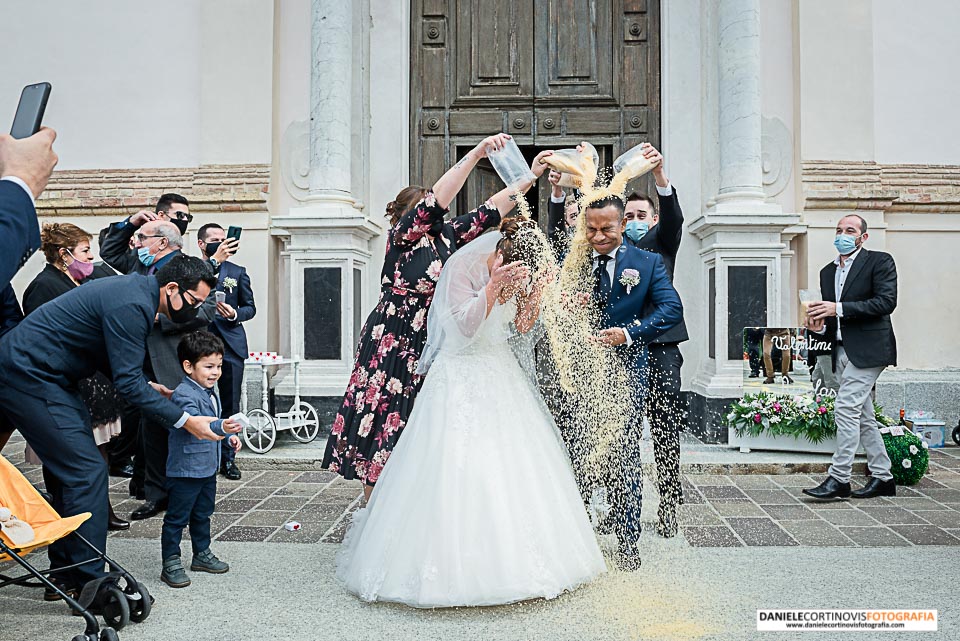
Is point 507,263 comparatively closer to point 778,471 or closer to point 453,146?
point 778,471

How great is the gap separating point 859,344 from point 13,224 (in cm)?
523

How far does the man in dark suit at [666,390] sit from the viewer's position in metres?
4.67

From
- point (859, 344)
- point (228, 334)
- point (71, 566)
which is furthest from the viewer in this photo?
point (228, 334)

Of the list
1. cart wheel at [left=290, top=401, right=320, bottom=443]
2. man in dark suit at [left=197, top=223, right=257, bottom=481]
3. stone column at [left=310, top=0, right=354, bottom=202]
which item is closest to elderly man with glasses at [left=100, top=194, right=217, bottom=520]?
man in dark suit at [left=197, top=223, right=257, bottom=481]

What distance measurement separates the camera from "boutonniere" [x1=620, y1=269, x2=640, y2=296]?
438 centimetres

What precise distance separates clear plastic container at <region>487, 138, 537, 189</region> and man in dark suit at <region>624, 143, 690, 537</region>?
787 millimetres

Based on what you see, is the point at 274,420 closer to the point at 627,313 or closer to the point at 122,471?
the point at 122,471

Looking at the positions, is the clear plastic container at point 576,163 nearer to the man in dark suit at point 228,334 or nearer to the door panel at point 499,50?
the man in dark suit at point 228,334

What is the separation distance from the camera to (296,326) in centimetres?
777

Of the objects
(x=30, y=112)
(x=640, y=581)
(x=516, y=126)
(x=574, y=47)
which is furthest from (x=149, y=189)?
(x=640, y=581)

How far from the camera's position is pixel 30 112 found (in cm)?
250

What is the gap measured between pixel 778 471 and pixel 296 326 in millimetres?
4564

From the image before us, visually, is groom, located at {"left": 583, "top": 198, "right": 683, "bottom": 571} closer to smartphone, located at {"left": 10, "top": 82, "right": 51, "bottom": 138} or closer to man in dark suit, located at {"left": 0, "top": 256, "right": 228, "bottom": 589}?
man in dark suit, located at {"left": 0, "top": 256, "right": 228, "bottom": 589}

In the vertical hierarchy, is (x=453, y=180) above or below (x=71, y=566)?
above
